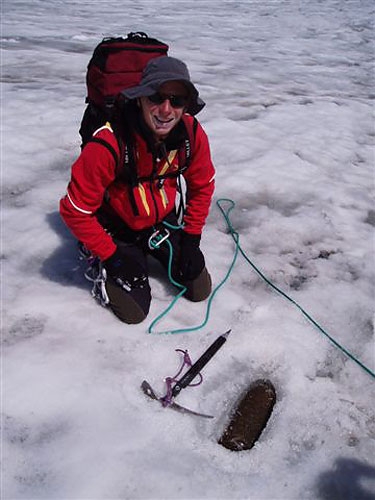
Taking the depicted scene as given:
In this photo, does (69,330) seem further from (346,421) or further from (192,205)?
(346,421)

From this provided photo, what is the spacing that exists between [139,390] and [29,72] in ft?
20.4

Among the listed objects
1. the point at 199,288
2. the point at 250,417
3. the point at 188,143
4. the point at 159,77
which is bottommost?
the point at 250,417

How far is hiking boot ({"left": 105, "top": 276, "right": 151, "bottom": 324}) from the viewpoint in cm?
254

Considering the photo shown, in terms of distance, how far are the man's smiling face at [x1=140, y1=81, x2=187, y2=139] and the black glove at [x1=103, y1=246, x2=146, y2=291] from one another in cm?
71

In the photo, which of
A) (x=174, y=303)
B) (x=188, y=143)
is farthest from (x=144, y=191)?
(x=174, y=303)

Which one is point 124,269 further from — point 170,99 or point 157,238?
point 170,99

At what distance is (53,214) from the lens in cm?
356

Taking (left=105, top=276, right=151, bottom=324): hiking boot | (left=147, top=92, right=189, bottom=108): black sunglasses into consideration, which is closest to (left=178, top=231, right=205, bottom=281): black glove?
(left=105, top=276, right=151, bottom=324): hiking boot

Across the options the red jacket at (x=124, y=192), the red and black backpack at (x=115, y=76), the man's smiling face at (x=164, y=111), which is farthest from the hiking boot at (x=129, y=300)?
the man's smiling face at (x=164, y=111)

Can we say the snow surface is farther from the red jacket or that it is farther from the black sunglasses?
the black sunglasses

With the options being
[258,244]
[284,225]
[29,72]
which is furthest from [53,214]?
[29,72]

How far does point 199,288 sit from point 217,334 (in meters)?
0.33

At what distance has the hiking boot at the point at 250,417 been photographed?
2.07m

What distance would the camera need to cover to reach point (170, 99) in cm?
211
